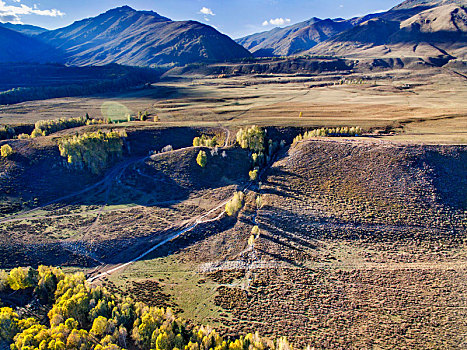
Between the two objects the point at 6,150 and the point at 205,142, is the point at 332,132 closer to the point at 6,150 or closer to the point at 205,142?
the point at 205,142

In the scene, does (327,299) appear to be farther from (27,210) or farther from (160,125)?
(160,125)

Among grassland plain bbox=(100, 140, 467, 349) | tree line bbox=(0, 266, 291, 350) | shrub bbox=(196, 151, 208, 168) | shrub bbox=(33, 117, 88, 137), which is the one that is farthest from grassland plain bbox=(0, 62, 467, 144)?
tree line bbox=(0, 266, 291, 350)

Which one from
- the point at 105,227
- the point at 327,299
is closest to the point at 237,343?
the point at 327,299

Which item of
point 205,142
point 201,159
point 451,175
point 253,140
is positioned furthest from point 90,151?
point 451,175

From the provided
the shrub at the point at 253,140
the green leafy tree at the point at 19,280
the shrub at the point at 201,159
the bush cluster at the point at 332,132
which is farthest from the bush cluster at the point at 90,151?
the bush cluster at the point at 332,132

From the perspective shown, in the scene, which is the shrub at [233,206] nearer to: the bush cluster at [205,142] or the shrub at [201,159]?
the shrub at [201,159]

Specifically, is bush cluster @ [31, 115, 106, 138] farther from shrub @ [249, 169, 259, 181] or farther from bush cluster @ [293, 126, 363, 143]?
bush cluster @ [293, 126, 363, 143]
